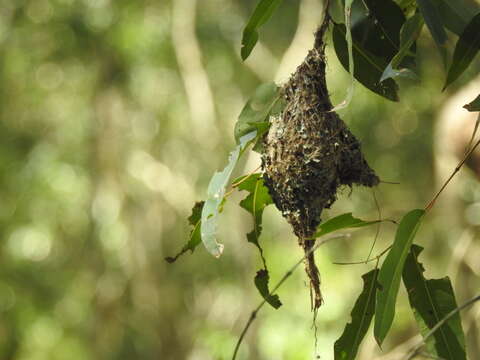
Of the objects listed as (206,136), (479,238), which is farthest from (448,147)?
(206,136)

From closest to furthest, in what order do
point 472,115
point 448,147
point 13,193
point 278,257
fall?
point 472,115, point 448,147, point 278,257, point 13,193

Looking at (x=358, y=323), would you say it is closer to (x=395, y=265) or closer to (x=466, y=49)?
(x=395, y=265)

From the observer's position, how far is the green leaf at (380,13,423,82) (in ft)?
4.41

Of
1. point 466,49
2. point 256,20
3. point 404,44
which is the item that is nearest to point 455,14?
point 466,49

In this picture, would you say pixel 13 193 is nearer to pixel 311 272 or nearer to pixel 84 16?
pixel 84 16

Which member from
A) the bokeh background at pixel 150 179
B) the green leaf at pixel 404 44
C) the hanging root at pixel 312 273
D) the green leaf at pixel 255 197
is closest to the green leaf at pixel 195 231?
the green leaf at pixel 255 197

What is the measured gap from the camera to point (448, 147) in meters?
3.99

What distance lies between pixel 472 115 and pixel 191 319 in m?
6.57

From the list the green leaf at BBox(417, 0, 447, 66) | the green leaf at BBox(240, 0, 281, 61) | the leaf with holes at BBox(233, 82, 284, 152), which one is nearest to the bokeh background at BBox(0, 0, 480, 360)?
the leaf with holes at BBox(233, 82, 284, 152)

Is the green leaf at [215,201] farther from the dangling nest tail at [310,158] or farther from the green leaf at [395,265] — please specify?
the green leaf at [395,265]

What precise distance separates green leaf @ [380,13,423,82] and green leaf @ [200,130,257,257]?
31 centimetres

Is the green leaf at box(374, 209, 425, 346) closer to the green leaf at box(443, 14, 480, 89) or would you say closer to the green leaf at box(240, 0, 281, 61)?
the green leaf at box(443, 14, 480, 89)

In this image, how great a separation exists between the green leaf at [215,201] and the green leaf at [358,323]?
0.33 m

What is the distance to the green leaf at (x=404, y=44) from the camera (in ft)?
4.41
